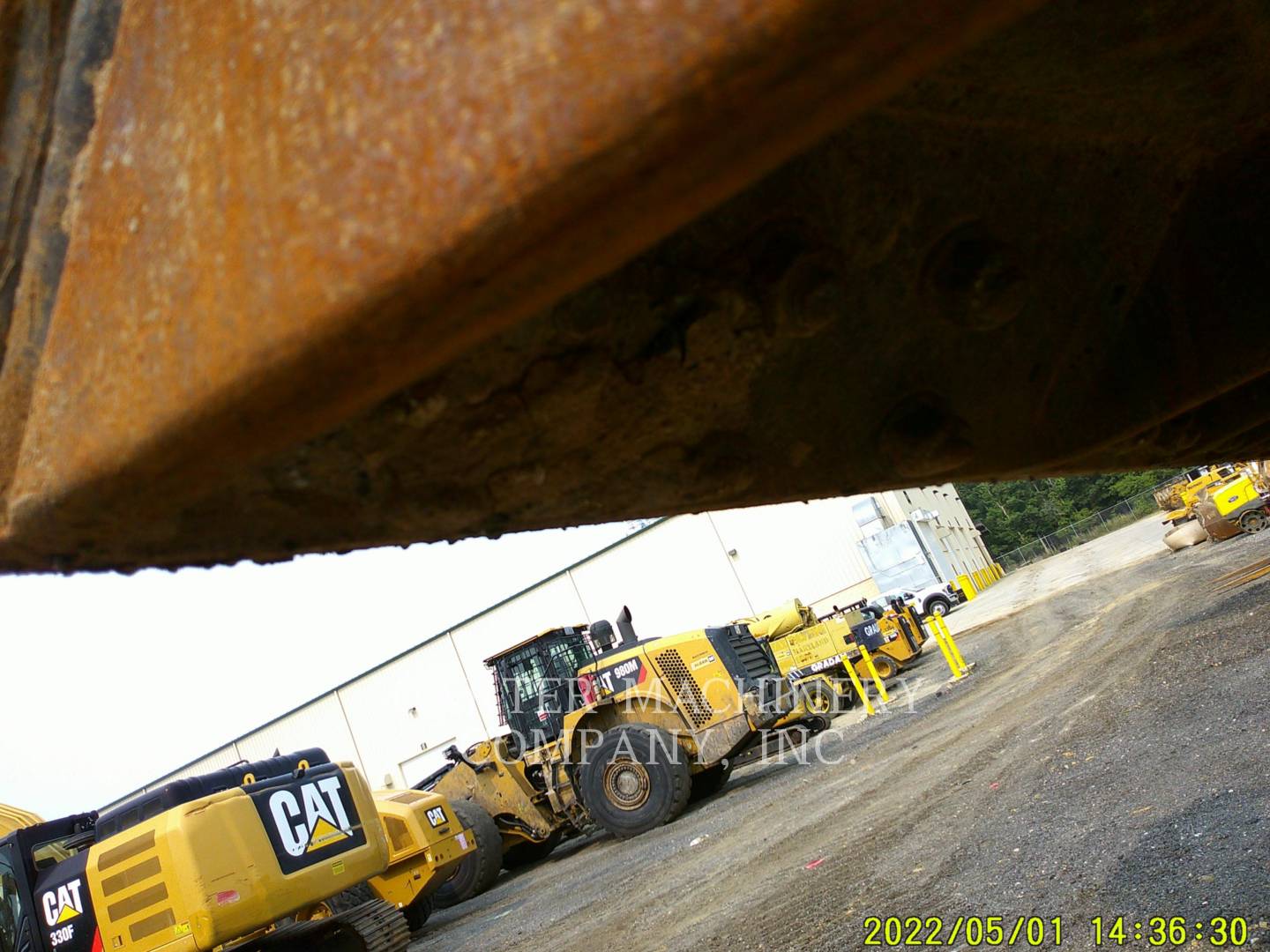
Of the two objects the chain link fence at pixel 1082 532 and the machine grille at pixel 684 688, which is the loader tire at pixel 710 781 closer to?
the machine grille at pixel 684 688

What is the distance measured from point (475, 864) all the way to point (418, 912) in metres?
1.84

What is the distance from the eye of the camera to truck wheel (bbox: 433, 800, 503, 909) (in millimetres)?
11016

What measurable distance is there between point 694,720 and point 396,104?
35.2 feet

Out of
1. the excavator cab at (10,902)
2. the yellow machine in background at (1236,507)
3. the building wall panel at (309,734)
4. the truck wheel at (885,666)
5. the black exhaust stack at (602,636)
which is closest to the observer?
the excavator cab at (10,902)

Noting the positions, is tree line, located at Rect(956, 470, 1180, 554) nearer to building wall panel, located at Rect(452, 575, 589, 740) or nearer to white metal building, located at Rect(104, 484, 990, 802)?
white metal building, located at Rect(104, 484, 990, 802)

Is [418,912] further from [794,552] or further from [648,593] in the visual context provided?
[794,552]

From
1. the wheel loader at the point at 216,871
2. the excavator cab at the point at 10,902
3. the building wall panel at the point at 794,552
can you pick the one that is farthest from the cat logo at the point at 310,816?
the building wall panel at the point at 794,552

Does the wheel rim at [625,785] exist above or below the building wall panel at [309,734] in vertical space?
below

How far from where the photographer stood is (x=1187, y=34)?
0.88 metres

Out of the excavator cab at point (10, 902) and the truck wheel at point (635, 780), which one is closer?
the excavator cab at point (10, 902)

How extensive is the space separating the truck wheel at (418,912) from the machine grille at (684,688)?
3.43 meters
